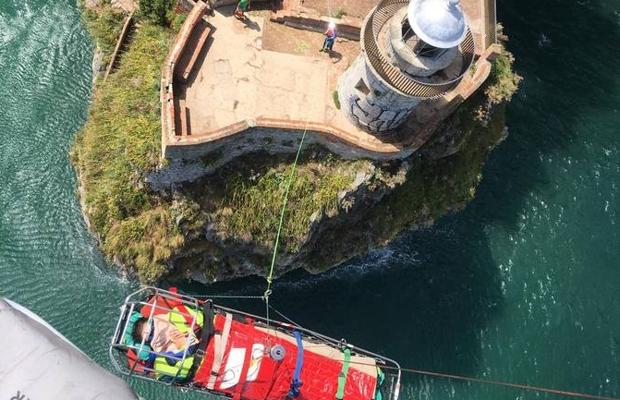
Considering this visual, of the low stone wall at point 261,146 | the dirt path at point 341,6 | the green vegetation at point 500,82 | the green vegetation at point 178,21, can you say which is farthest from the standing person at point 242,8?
the green vegetation at point 500,82

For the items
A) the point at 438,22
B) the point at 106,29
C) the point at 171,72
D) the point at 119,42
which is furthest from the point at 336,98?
the point at 106,29

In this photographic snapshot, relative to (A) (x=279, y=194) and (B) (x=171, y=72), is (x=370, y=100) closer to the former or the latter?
(A) (x=279, y=194)

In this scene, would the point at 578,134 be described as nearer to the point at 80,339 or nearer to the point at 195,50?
the point at 195,50

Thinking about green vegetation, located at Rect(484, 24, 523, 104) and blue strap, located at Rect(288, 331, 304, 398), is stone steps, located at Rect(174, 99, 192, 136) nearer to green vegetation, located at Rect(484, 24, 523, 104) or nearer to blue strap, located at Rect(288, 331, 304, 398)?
blue strap, located at Rect(288, 331, 304, 398)

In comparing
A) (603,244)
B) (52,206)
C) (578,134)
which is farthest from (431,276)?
(52,206)

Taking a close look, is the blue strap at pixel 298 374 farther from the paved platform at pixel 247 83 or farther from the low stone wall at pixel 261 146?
the paved platform at pixel 247 83
